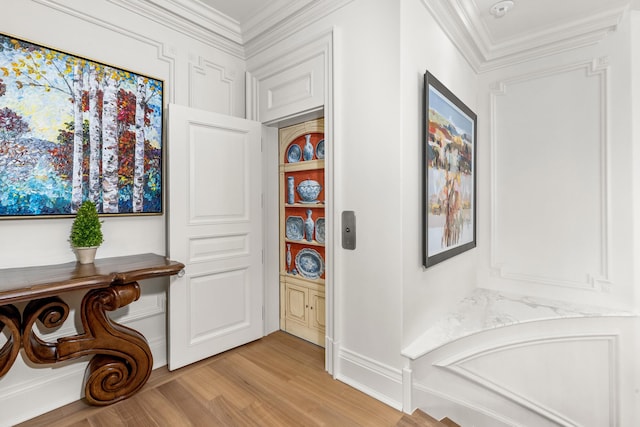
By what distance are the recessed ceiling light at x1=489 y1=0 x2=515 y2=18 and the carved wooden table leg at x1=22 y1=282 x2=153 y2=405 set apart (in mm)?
3307

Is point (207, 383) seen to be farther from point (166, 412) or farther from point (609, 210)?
point (609, 210)

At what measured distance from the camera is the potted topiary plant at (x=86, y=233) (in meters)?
1.86

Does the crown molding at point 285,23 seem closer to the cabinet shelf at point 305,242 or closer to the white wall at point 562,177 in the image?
the cabinet shelf at point 305,242

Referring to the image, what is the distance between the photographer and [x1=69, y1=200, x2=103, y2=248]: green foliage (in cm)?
186

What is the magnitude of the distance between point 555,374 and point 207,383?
2212mm

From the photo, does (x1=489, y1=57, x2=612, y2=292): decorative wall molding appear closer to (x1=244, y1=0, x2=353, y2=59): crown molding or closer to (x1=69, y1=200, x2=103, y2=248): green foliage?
(x1=244, y1=0, x2=353, y2=59): crown molding

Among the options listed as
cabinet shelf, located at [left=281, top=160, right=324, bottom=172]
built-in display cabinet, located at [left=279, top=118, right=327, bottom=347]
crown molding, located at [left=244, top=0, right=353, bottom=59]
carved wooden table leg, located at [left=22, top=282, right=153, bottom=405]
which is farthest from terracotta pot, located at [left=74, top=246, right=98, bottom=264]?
crown molding, located at [left=244, top=0, right=353, bottom=59]

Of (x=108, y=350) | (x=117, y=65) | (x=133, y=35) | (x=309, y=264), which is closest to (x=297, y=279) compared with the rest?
(x=309, y=264)

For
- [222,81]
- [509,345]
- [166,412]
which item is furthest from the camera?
[222,81]

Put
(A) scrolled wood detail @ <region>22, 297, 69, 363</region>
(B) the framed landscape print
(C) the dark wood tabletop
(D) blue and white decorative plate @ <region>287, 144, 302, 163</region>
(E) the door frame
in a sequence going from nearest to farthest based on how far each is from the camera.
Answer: (C) the dark wood tabletop
(A) scrolled wood detail @ <region>22, 297, 69, 363</region>
(B) the framed landscape print
(E) the door frame
(D) blue and white decorative plate @ <region>287, 144, 302, 163</region>

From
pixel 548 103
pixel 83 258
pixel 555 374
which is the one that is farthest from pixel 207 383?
pixel 548 103

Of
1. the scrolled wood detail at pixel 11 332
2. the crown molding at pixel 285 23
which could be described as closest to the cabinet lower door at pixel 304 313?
the scrolled wood detail at pixel 11 332

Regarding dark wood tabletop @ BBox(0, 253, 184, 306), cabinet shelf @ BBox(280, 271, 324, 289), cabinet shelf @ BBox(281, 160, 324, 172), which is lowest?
cabinet shelf @ BBox(280, 271, 324, 289)

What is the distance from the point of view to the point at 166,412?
183cm
